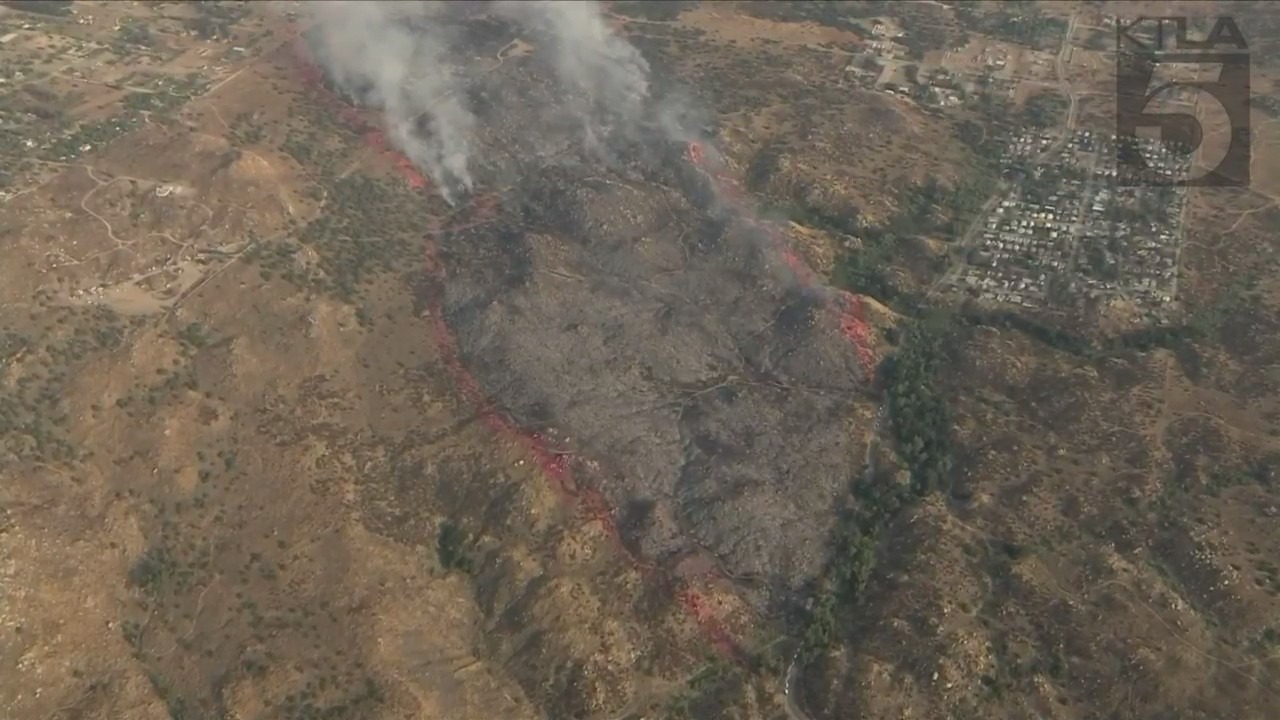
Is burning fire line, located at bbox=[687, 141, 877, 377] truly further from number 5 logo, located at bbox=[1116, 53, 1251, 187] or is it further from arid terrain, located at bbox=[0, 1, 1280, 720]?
number 5 logo, located at bbox=[1116, 53, 1251, 187]

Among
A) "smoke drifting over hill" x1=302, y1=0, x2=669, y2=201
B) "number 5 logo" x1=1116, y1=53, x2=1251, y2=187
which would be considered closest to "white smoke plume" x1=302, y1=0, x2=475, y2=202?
"smoke drifting over hill" x1=302, y1=0, x2=669, y2=201

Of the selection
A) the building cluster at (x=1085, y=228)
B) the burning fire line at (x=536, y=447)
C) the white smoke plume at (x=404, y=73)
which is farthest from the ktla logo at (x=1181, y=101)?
the burning fire line at (x=536, y=447)

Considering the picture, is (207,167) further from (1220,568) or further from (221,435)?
(1220,568)

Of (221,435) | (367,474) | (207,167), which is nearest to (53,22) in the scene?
(207,167)

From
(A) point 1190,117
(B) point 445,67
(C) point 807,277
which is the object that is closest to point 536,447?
(C) point 807,277

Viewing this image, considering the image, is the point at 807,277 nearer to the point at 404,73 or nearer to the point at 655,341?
the point at 655,341

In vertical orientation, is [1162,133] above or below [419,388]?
above
